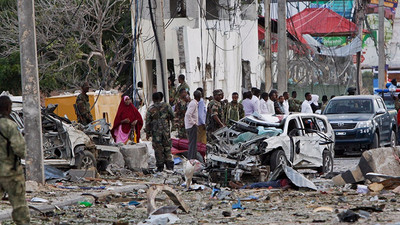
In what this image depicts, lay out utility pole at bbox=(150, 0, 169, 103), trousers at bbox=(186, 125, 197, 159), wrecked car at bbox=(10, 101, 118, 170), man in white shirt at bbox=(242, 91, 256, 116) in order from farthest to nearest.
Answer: man in white shirt at bbox=(242, 91, 256, 116) → utility pole at bbox=(150, 0, 169, 103) → trousers at bbox=(186, 125, 197, 159) → wrecked car at bbox=(10, 101, 118, 170)

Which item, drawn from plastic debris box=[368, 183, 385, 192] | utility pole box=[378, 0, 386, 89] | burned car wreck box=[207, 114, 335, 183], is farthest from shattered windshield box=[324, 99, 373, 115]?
utility pole box=[378, 0, 386, 89]

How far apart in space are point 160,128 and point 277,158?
3139 mm

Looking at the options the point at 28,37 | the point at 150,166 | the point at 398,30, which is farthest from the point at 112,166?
the point at 398,30

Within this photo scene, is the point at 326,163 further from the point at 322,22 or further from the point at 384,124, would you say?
the point at 322,22

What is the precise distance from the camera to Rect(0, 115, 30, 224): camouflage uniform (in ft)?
25.9

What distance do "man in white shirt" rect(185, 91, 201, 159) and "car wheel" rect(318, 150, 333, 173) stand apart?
2.86 metres

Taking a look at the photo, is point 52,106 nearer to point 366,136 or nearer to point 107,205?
point 107,205

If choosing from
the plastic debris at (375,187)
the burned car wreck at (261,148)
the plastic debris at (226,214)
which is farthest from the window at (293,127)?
the plastic debris at (226,214)

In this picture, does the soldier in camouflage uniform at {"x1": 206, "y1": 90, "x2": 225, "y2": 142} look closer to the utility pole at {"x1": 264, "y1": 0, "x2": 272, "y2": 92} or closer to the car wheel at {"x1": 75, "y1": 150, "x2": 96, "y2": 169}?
the car wheel at {"x1": 75, "y1": 150, "x2": 96, "y2": 169}

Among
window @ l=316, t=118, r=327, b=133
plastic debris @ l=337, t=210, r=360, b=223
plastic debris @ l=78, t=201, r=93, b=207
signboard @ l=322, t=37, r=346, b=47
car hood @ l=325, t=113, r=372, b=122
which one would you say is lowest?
plastic debris @ l=78, t=201, r=93, b=207

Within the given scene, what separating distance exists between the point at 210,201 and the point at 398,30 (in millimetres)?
57808

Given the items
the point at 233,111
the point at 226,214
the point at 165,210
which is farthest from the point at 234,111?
the point at 165,210

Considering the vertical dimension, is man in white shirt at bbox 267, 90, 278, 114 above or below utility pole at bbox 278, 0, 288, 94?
below

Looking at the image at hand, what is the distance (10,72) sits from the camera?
3431 cm
